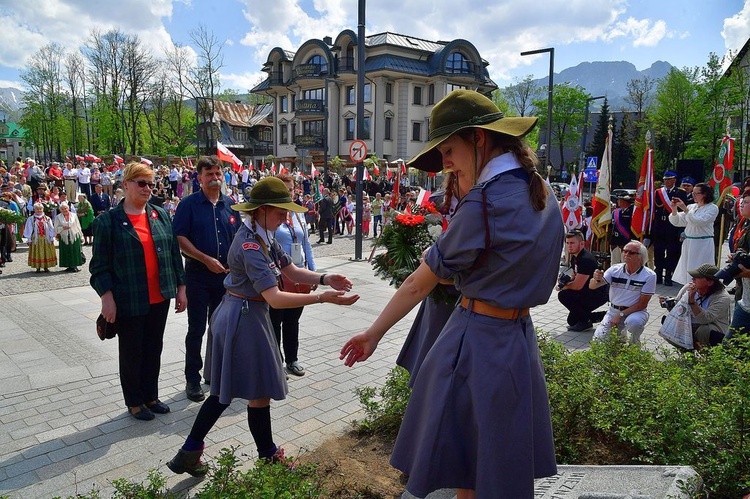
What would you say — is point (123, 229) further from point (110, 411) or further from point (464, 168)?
point (464, 168)

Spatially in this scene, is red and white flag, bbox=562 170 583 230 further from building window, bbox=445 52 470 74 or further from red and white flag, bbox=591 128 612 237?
building window, bbox=445 52 470 74

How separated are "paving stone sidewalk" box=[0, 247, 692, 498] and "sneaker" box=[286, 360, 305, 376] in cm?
11

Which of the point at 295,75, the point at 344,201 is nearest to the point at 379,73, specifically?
the point at 295,75

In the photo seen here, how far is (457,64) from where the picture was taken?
2064 inches

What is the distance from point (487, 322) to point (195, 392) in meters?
3.86

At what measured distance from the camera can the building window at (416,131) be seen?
5145 centimetres

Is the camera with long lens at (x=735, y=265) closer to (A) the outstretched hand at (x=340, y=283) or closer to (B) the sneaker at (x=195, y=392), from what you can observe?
(A) the outstretched hand at (x=340, y=283)

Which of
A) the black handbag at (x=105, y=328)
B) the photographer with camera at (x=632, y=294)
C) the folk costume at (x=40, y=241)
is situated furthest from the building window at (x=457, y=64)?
the black handbag at (x=105, y=328)

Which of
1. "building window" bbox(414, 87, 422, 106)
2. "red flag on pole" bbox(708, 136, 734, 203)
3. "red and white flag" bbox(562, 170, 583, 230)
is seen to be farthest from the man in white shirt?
"building window" bbox(414, 87, 422, 106)

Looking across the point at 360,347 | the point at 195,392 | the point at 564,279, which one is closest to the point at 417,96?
the point at 564,279

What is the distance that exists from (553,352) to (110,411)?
395cm

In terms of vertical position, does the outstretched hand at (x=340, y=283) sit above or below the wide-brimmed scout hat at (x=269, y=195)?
below

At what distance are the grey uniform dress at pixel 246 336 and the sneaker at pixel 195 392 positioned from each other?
1.73m

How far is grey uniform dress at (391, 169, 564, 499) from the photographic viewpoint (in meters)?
2.08
